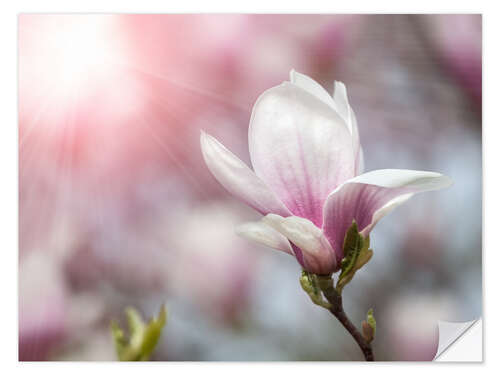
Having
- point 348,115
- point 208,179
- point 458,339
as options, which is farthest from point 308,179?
point 458,339

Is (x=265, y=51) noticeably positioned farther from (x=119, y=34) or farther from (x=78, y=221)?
(x=78, y=221)

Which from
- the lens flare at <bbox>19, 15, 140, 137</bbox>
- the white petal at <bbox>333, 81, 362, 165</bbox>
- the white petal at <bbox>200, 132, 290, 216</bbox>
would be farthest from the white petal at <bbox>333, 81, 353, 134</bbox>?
the lens flare at <bbox>19, 15, 140, 137</bbox>

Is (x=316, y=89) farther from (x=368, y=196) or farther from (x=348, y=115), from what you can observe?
(x=368, y=196)

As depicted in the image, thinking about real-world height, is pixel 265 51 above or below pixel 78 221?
above

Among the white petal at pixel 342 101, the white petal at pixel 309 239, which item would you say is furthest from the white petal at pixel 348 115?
the white petal at pixel 309 239

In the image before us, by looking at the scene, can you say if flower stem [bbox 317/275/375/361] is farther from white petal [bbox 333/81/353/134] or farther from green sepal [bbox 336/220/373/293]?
white petal [bbox 333/81/353/134]
